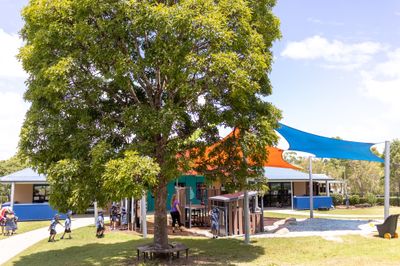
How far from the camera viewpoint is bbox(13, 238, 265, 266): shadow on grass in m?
10.9

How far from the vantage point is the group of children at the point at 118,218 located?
18.8 meters

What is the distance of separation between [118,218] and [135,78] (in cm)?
1208

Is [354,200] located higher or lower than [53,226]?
lower

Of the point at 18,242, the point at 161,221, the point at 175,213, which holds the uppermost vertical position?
the point at 161,221

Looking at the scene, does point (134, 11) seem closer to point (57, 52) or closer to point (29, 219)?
point (57, 52)

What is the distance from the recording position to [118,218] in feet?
65.9

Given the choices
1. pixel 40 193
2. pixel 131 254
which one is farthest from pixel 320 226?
pixel 40 193

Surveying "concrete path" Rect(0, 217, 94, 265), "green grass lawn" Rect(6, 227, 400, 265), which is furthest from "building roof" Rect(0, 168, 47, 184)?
"green grass lawn" Rect(6, 227, 400, 265)

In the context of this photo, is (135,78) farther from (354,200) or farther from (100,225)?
(354,200)

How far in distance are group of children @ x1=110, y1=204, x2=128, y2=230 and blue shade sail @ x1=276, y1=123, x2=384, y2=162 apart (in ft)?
28.7

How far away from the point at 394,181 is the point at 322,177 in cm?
1965

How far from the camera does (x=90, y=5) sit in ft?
29.7

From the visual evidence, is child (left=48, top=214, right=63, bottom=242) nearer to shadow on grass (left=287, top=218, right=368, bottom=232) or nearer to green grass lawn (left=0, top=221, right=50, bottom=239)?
green grass lawn (left=0, top=221, right=50, bottom=239)

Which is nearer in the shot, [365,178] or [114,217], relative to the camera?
[114,217]
